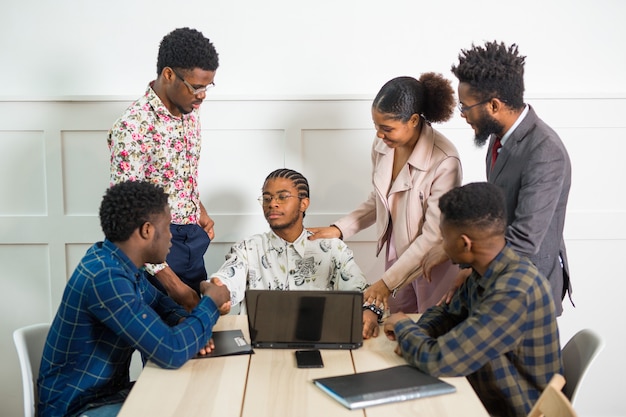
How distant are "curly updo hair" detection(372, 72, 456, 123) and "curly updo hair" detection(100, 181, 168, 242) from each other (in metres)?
0.91

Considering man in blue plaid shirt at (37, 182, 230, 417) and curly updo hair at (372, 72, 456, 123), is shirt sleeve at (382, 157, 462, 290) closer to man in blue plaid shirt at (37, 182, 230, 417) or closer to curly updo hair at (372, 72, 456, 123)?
curly updo hair at (372, 72, 456, 123)

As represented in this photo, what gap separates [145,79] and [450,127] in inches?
58.2

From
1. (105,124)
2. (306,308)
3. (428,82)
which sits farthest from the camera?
(105,124)

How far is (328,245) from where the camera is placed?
2514mm

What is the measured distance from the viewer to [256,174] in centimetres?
319

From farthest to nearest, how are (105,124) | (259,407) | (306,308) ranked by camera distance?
1. (105,124)
2. (306,308)
3. (259,407)

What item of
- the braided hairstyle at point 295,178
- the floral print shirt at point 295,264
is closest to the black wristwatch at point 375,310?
the floral print shirt at point 295,264

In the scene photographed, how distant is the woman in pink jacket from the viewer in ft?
7.72

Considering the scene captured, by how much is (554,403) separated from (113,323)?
1.14m

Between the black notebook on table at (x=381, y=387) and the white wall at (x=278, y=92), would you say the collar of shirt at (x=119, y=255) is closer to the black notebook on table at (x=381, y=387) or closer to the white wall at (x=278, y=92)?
the black notebook on table at (x=381, y=387)

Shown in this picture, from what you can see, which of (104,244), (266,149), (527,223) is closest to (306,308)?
(104,244)

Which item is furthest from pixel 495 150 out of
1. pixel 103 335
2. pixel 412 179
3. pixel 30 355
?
pixel 30 355

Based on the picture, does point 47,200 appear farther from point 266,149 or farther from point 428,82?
point 428,82

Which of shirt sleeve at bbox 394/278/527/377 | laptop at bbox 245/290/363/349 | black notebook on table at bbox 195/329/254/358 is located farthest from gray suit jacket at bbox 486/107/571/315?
black notebook on table at bbox 195/329/254/358
